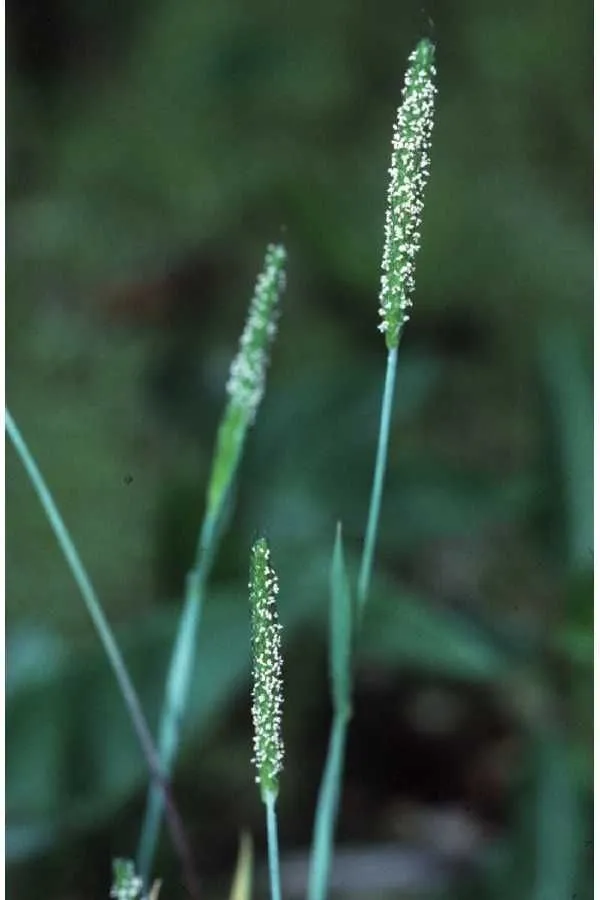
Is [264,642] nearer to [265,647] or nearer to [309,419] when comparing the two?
[265,647]

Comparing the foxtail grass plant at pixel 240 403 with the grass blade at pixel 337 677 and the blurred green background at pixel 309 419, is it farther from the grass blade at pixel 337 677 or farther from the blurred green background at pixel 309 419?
the blurred green background at pixel 309 419

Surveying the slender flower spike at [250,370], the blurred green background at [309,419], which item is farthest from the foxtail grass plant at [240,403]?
the blurred green background at [309,419]

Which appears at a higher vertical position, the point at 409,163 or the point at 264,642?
the point at 409,163

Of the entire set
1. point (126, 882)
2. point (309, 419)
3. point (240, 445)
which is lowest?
point (126, 882)

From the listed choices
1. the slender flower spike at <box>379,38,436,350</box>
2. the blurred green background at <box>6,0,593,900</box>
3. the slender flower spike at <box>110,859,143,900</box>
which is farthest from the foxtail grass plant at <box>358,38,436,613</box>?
the blurred green background at <box>6,0,593,900</box>

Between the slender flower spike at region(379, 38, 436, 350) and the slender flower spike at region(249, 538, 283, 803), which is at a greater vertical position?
the slender flower spike at region(379, 38, 436, 350)

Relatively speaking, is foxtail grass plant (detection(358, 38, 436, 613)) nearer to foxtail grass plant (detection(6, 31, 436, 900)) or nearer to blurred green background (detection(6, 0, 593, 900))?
foxtail grass plant (detection(6, 31, 436, 900))

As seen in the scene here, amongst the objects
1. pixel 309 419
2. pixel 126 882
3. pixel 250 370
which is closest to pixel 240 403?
pixel 250 370
